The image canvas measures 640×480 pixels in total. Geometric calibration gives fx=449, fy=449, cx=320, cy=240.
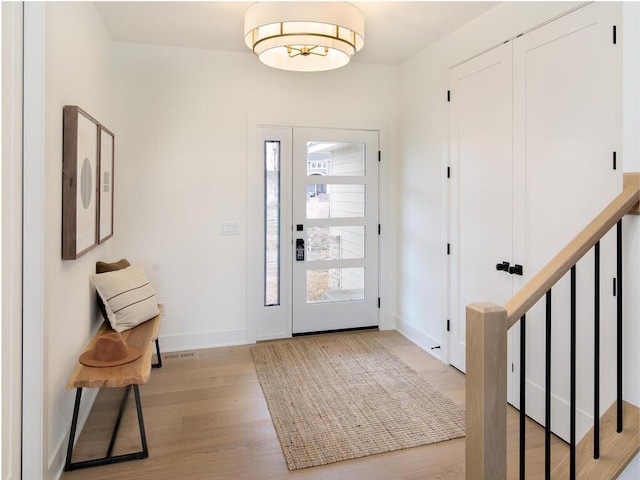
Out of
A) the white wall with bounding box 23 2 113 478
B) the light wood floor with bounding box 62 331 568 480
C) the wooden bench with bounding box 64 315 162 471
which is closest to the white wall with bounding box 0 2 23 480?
the white wall with bounding box 23 2 113 478

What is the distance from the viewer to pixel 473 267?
333 cm

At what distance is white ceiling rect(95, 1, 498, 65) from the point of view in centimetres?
306

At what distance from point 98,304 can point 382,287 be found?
2.62 meters

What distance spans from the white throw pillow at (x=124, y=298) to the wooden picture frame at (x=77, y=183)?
1.25 feet

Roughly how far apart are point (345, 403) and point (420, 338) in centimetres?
138

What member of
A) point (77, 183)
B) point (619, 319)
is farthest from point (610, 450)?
point (77, 183)

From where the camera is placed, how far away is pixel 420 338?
413cm

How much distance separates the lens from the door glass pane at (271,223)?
4.19m

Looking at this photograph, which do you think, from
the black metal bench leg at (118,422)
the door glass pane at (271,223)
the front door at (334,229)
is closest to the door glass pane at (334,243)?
the front door at (334,229)

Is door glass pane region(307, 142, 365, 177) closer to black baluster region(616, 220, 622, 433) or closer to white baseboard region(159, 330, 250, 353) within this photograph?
white baseboard region(159, 330, 250, 353)

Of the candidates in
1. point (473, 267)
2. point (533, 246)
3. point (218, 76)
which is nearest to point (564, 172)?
point (533, 246)

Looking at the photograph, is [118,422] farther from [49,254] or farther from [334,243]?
[334,243]

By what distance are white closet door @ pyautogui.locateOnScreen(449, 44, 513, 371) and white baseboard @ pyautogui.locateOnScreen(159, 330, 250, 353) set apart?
6.29 ft

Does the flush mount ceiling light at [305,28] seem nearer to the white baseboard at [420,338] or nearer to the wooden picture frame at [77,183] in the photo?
the wooden picture frame at [77,183]
